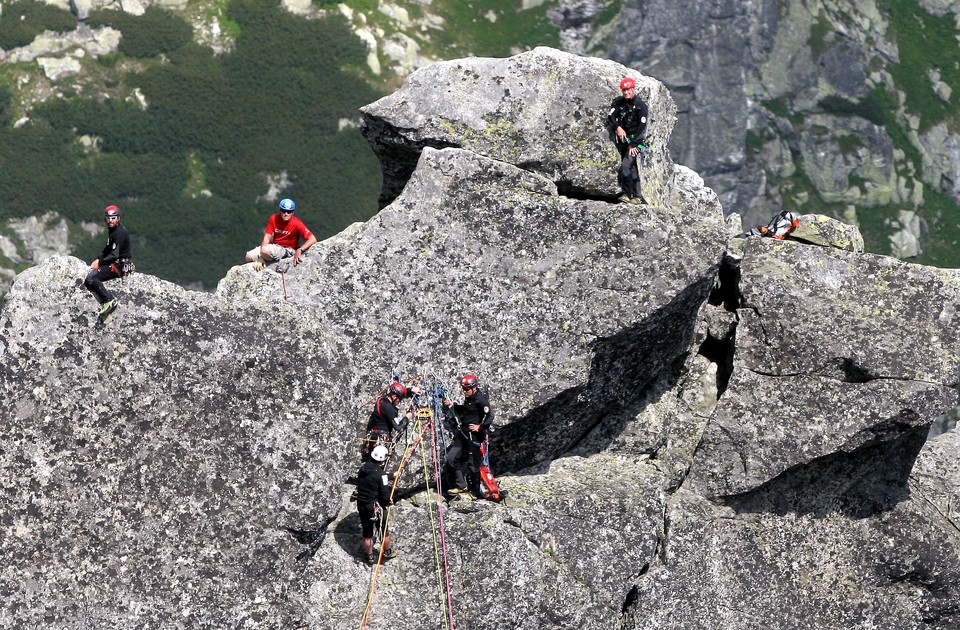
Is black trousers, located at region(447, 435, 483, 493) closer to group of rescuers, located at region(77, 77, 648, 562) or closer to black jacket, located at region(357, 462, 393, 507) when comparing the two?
group of rescuers, located at region(77, 77, 648, 562)

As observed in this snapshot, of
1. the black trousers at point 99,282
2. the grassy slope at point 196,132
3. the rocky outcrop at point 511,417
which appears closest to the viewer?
the rocky outcrop at point 511,417

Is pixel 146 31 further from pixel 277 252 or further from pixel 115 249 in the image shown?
pixel 115 249

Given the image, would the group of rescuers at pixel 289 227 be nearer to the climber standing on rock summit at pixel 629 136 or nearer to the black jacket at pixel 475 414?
the climber standing on rock summit at pixel 629 136

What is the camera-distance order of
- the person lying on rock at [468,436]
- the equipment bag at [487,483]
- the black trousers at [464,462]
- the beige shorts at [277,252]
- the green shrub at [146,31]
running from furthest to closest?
the green shrub at [146,31] → the beige shorts at [277,252] → the black trousers at [464,462] → the equipment bag at [487,483] → the person lying on rock at [468,436]

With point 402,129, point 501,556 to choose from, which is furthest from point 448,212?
point 501,556

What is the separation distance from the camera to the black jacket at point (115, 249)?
23750mm

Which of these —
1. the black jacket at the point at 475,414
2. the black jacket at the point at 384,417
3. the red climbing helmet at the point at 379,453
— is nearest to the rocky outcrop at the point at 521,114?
the black jacket at the point at 475,414

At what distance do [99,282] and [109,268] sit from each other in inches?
18.3

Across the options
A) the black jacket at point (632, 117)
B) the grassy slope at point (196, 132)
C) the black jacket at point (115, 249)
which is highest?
the black jacket at point (632, 117)

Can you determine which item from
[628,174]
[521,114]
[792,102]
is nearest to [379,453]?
[628,174]

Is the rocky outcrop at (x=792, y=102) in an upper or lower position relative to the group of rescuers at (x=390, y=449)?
lower

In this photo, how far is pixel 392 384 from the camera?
25.4 meters

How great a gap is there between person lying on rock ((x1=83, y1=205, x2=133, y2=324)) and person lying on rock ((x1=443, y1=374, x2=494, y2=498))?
8.32 m

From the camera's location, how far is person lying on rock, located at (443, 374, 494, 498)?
25891mm
